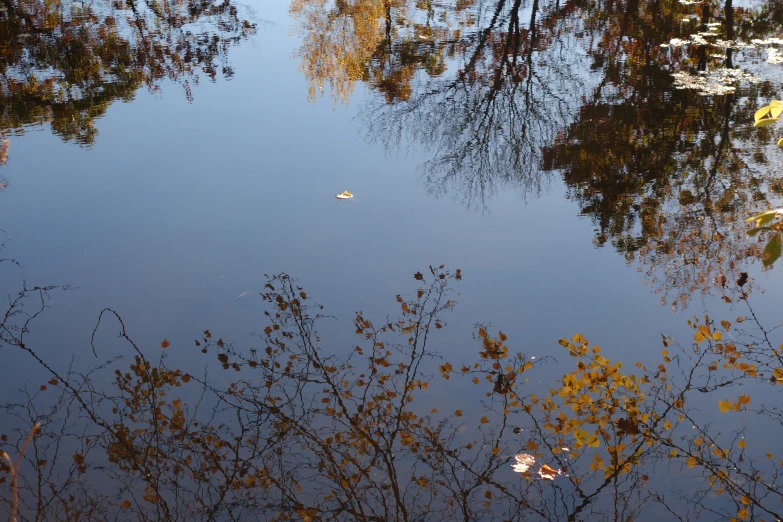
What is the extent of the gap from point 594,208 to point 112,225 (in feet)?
12.7

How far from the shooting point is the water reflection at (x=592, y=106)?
5.59 metres

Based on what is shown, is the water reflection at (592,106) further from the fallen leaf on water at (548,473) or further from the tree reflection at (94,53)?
the fallen leaf on water at (548,473)

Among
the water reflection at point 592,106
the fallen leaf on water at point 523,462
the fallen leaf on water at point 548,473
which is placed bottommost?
the fallen leaf on water at point 548,473

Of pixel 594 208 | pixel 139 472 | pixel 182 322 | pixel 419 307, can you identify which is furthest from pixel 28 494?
pixel 594 208

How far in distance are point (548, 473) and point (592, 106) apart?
5.21 meters

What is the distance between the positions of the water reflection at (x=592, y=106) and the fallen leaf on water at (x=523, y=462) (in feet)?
6.03

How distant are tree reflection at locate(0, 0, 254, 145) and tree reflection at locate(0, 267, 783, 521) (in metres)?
3.93

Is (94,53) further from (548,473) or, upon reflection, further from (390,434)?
(548,473)

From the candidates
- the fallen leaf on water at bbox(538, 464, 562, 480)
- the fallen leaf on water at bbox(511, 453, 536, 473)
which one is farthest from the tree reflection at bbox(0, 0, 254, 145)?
the fallen leaf on water at bbox(538, 464, 562, 480)

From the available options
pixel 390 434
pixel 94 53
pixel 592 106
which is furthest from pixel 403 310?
pixel 94 53

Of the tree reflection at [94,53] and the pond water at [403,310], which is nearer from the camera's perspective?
the pond water at [403,310]

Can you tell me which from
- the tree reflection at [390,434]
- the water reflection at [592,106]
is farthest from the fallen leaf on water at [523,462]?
the water reflection at [592,106]

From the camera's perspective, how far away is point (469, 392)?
3.87 meters

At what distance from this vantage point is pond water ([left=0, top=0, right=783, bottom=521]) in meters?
3.34
